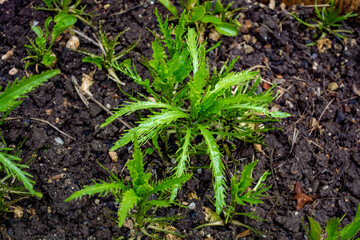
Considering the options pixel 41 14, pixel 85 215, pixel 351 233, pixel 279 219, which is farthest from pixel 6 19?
pixel 351 233

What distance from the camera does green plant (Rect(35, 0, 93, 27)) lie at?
8.23 feet

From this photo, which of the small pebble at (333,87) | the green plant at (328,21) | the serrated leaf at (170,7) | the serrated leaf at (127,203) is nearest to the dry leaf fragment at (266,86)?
the small pebble at (333,87)

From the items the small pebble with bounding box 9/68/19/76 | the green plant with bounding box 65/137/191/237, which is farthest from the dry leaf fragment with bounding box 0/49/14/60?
the green plant with bounding box 65/137/191/237

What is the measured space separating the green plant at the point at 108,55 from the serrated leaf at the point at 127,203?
0.95m

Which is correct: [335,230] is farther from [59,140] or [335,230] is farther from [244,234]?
[59,140]

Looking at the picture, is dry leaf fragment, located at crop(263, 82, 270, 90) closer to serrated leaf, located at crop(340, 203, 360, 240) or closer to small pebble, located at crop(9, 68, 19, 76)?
serrated leaf, located at crop(340, 203, 360, 240)

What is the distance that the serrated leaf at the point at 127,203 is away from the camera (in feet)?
5.07

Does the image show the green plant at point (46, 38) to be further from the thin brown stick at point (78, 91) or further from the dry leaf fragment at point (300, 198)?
the dry leaf fragment at point (300, 198)

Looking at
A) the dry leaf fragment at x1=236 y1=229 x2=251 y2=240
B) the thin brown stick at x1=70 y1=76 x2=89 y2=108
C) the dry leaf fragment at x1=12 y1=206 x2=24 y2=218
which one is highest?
the thin brown stick at x1=70 y1=76 x2=89 y2=108

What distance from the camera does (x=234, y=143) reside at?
239 centimetres

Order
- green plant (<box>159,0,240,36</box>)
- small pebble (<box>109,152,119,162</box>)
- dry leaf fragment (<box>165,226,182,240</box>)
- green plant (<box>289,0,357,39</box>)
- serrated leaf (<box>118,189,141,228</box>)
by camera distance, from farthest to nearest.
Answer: green plant (<box>289,0,357,39</box>), green plant (<box>159,0,240,36</box>), small pebble (<box>109,152,119,162</box>), dry leaf fragment (<box>165,226,182,240</box>), serrated leaf (<box>118,189,141,228</box>)

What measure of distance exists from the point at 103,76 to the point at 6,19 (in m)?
0.84

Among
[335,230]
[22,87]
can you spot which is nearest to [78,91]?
[22,87]

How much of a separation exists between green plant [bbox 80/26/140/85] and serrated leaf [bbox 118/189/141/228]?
0.95 meters
